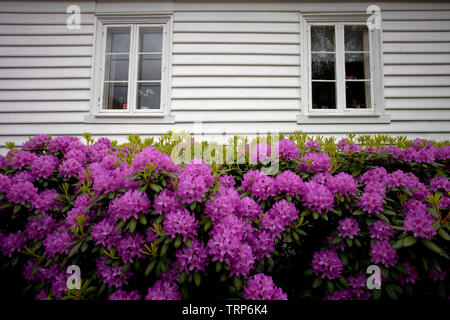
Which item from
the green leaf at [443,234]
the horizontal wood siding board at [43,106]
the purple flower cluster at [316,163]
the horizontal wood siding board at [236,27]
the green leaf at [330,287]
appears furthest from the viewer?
the horizontal wood siding board at [236,27]

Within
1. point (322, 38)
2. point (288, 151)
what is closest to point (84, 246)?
point (288, 151)

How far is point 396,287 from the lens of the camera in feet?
4.33

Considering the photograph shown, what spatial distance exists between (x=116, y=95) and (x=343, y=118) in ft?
12.8

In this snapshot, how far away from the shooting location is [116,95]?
414 centimetres

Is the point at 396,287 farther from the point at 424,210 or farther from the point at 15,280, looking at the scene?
the point at 15,280

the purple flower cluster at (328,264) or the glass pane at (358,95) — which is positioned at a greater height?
the glass pane at (358,95)

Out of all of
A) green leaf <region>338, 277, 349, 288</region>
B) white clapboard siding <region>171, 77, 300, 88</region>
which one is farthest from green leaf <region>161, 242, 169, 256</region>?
white clapboard siding <region>171, 77, 300, 88</region>

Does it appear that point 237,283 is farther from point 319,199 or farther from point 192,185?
point 319,199

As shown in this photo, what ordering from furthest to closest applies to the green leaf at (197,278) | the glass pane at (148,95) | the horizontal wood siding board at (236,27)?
1. the glass pane at (148,95)
2. the horizontal wood siding board at (236,27)
3. the green leaf at (197,278)

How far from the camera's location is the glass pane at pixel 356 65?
163 inches

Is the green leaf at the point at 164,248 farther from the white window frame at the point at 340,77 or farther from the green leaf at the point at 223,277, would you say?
the white window frame at the point at 340,77

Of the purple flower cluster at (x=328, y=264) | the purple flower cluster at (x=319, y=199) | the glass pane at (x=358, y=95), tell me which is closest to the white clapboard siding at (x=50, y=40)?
the purple flower cluster at (x=319, y=199)
